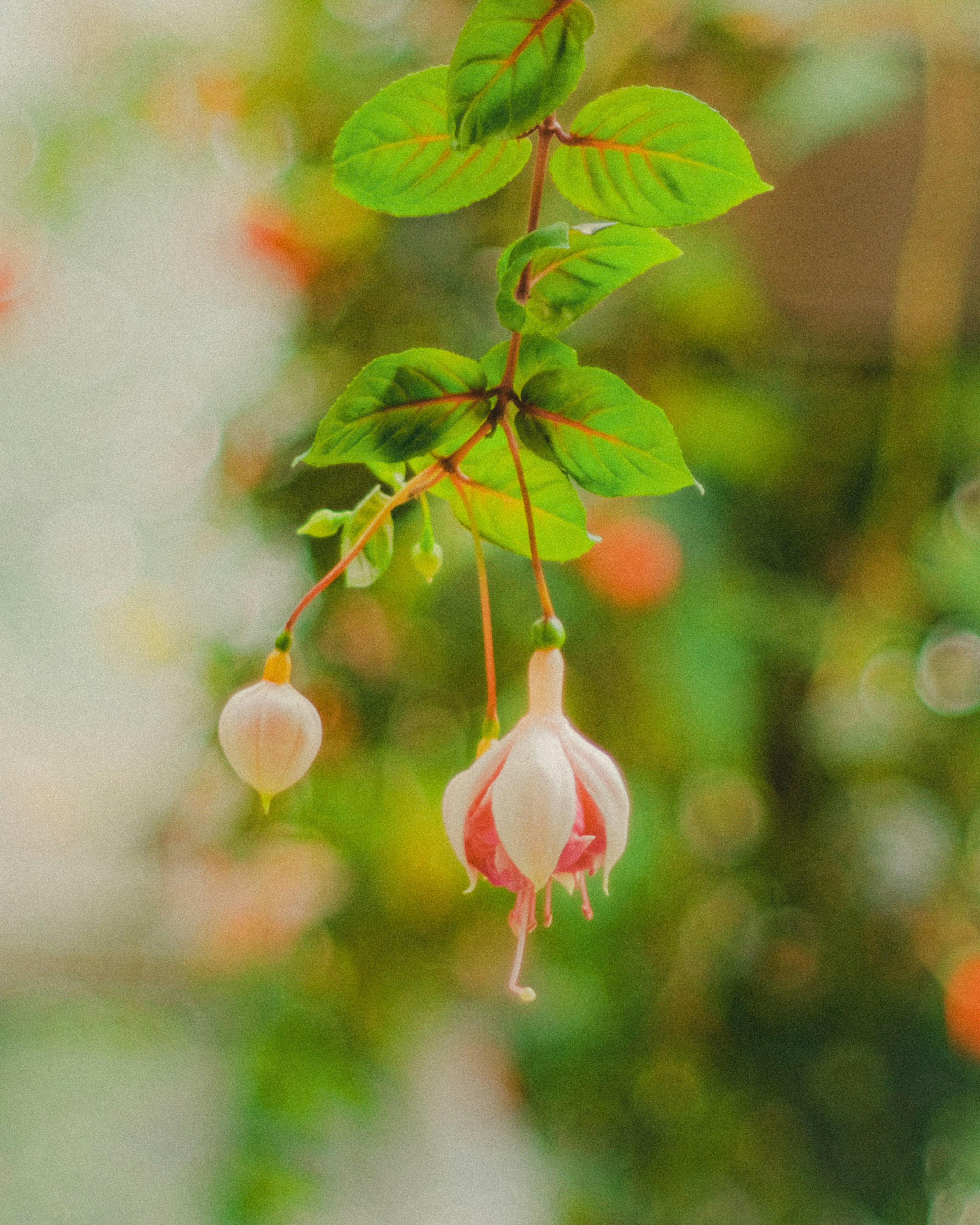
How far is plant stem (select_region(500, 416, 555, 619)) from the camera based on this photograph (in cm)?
16

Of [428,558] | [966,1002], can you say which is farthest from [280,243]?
[966,1002]

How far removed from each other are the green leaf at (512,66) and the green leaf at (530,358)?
34 millimetres

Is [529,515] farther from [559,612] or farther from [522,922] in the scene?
[559,612]

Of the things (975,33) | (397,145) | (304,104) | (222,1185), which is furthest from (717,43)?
(222,1185)

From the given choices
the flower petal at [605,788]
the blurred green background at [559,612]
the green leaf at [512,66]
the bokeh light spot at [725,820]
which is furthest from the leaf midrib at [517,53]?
the bokeh light spot at [725,820]

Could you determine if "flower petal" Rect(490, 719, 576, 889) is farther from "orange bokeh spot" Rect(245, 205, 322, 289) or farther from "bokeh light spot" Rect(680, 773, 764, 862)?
"bokeh light spot" Rect(680, 773, 764, 862)

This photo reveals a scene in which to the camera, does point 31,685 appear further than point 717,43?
Yes

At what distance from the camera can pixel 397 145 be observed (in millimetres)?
167

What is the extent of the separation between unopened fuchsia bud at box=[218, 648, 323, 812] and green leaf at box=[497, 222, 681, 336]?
0.08 metres

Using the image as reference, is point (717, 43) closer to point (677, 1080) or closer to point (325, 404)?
point (325, 404)

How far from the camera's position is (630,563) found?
0.71m

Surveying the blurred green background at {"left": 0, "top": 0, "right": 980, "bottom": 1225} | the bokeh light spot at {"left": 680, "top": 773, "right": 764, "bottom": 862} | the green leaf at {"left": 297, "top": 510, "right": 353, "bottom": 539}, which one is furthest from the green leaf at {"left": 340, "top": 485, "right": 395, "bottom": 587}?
the bokeh light spot at {"left": 680, "top": 773, "right": 764, "bottom": 862}

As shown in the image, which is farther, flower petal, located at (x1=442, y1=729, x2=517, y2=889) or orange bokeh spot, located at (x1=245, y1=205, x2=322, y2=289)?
Answer: orange bokeh spot, located at (x1=245, y1=205, x2=322, y2=289)

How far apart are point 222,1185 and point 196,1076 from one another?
31 centimetres
